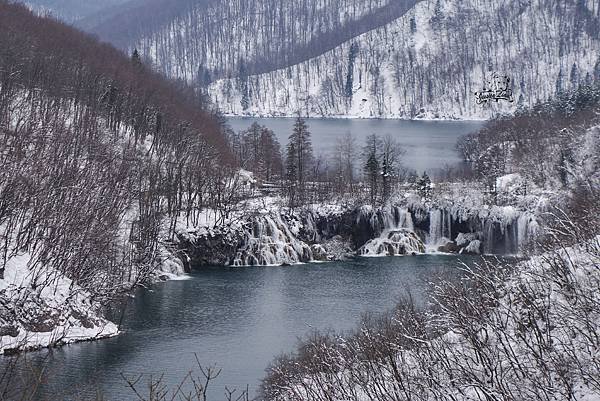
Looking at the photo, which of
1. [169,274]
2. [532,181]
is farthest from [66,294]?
[532,181]

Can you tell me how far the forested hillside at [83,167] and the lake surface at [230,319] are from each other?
2.82 metres

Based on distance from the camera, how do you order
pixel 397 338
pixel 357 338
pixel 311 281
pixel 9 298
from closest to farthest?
pixel 397 338
pixel 357 338
pixel 9 298
pixel 311 281

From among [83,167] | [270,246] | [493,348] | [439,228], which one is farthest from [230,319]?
[439,228]

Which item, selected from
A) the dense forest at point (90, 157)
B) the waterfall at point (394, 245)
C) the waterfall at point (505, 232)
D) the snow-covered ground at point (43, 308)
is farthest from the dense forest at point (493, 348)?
the waterfall at point (505, 232)

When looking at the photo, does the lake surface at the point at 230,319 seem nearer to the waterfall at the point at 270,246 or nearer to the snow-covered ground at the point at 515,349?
the waterfall at the point at 270,246

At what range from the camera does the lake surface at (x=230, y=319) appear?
1485 inches

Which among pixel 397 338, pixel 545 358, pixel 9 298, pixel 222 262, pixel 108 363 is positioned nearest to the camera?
pixel 545 358

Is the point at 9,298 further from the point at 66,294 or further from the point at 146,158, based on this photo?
the point at 146,158

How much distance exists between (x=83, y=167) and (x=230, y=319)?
25.9m

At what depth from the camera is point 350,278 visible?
64.9 meters

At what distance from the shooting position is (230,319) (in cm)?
5012

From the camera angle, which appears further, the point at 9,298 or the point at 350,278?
the point at 350,278

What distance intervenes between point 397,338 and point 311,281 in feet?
126

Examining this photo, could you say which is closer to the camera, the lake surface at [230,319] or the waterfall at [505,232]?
the lake surface at [230,319]
